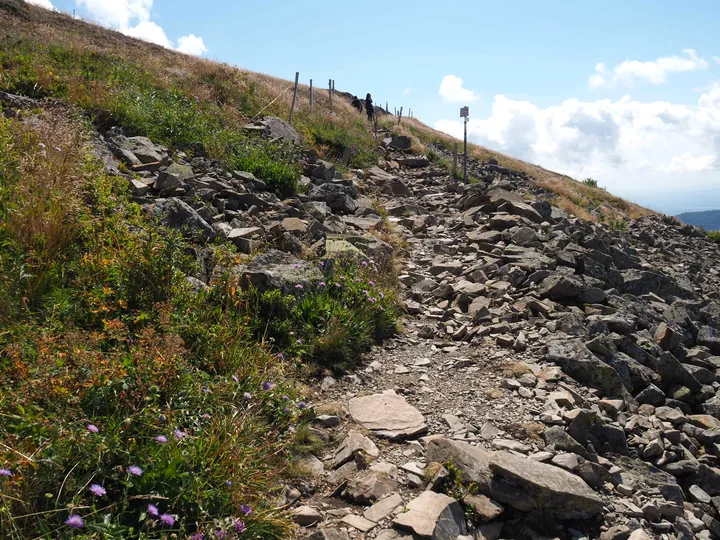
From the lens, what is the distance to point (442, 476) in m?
3.88

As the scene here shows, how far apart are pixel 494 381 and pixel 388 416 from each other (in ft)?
4.80

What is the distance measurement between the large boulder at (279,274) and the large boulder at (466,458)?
8.49 feet

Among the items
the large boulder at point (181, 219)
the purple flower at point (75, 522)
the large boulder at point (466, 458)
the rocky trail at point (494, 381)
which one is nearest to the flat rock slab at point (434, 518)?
the rocky trail at point (494, 381)

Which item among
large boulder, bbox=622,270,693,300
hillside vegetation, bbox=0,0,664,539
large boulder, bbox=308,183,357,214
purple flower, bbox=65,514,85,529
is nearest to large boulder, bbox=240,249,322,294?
hillside vegetation, bbox=0,0,664,539

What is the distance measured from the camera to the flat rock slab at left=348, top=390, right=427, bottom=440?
4.75m

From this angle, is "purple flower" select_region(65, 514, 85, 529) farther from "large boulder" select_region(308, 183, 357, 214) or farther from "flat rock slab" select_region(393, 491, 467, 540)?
"large boulder" select_region(308, 183, 357, 214)

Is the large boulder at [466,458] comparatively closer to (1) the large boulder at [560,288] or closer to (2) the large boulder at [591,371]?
(2) the large boulder at [591,371]

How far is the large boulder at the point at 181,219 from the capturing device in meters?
6.80

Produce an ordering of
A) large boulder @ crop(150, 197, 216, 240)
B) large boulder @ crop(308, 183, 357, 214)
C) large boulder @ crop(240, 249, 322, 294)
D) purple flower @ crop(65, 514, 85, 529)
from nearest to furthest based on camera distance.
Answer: purple flower @ crop(65, 514, 85, 529), large boulder @ crop(240, 249, 322, 294), large boulder @ crop(150, 197, 216, 240), large boulder @ crop(308, 183, 357, 214)

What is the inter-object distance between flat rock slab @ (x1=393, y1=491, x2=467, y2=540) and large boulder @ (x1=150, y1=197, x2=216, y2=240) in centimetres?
453

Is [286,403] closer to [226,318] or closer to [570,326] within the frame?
[226,318]

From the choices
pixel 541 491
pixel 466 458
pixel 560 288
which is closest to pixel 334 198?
pixel 560 288

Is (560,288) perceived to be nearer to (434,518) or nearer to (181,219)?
(434,518)

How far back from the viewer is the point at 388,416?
16.4ft
